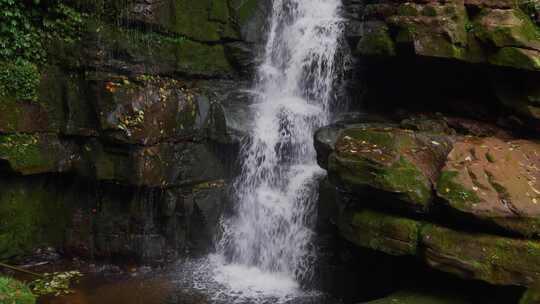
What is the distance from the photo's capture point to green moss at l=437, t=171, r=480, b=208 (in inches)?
261

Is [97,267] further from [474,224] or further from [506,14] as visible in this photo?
[506,14]

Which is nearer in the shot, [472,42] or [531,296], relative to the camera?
[531,296]

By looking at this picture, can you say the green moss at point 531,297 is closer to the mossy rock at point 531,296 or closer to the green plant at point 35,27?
the mossy rock at point 531,296

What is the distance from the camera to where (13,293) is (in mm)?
6699

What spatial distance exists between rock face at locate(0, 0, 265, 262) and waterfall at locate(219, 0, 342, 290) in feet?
2.17

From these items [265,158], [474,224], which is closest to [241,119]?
[265,158]

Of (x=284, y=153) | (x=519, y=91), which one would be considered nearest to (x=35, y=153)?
(x=284, y=153)

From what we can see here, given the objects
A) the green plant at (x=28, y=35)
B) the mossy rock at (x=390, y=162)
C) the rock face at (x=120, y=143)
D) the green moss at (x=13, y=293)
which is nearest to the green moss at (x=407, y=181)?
the mossy rock at (x=390, y=162)

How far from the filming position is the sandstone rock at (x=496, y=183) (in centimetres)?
645

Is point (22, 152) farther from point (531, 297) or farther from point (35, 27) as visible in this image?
point (531, 297)

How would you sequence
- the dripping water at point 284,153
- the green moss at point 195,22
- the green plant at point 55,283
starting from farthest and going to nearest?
the green moss at point 195,22, the dripping water at point 284,153, the green plant at point 55,283

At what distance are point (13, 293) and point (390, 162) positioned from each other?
19.9ft

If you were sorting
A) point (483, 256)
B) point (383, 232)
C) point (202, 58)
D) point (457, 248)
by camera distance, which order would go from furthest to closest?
1. point (202, 58)
2. point (383, 232)
3. point (457, 248)
4. point (483, 256)

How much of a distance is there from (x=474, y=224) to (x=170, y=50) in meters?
7.42
